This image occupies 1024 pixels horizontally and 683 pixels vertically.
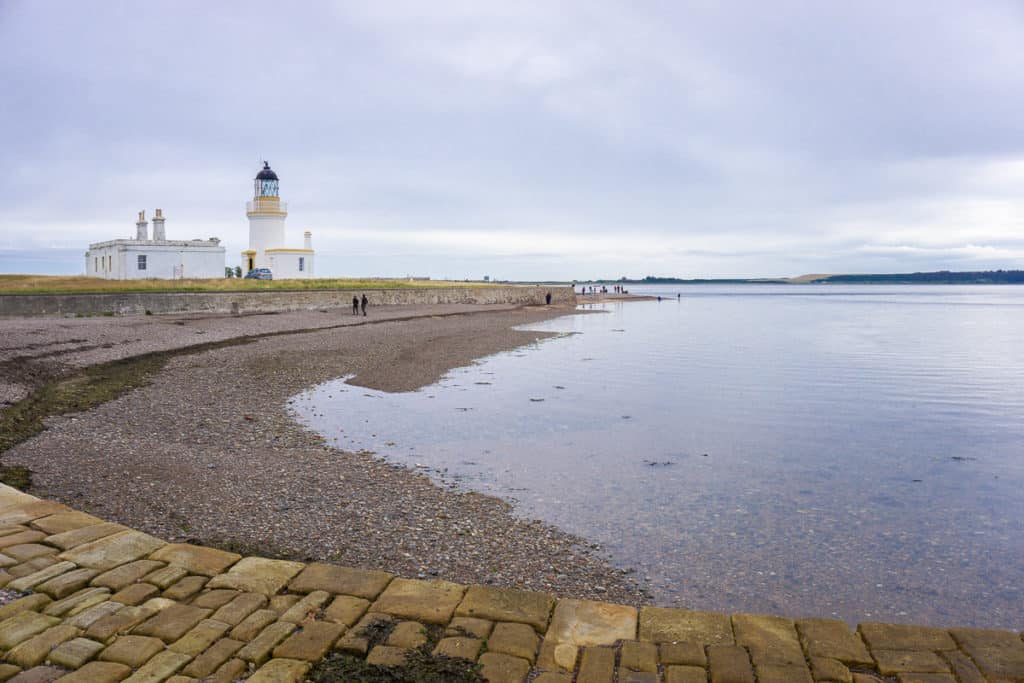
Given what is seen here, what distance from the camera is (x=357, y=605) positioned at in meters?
4.50

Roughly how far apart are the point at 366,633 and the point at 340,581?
73 cm

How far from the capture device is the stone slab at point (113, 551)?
4.87 meters

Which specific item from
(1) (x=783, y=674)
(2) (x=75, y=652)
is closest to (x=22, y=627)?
(2) (x=75, y=652)

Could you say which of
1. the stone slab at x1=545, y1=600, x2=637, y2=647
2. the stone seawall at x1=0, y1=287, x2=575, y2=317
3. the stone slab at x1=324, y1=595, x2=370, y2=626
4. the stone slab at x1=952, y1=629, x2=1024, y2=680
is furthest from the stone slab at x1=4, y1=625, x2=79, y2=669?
the stone seawall at x1=0, y1=287, x2=575, y2=317

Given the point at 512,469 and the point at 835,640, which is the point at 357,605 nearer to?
the point at 835,640

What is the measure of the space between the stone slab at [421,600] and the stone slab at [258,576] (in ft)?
2.49

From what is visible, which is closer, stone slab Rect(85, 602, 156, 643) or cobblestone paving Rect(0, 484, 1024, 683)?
cobblestone paving Rect(0, 484, 1024, 683)

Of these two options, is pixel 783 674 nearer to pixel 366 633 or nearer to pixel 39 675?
pixel 366 633

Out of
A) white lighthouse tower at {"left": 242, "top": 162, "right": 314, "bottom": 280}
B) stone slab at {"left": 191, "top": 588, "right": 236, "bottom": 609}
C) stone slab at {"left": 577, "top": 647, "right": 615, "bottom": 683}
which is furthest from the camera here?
white lighthouse tower at {"left": 242, "top": 162, "right": 314, "bottom": 280}

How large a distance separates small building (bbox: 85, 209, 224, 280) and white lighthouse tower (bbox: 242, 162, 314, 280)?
774 cm

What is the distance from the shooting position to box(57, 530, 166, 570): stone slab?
4867 mm

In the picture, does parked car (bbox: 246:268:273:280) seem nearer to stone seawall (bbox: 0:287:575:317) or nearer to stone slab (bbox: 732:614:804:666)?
stone seawall (bbox: 0:287:575:317)

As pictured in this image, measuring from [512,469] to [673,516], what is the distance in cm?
270

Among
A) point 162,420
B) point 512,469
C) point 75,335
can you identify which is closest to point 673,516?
point 512,469
